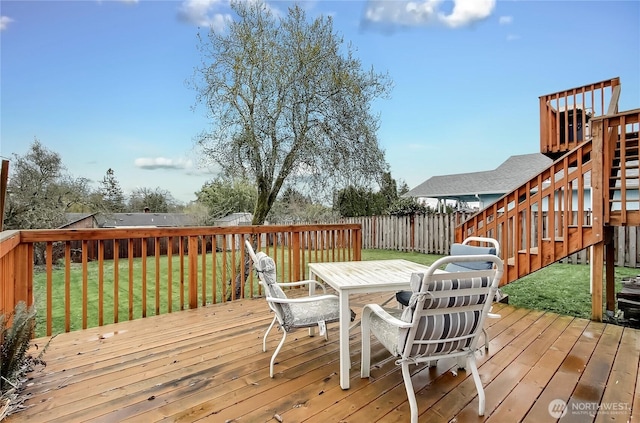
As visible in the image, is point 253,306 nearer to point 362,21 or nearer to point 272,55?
point 272,55

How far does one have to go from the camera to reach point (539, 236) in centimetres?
406

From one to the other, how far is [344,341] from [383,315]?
42 centimetres

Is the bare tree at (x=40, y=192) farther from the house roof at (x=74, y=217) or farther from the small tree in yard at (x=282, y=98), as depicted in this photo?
the small tree in yard at (x=282, y=98)

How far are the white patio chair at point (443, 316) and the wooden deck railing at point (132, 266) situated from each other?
8.73 feet

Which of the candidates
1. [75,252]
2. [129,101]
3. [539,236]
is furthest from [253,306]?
[75,252]

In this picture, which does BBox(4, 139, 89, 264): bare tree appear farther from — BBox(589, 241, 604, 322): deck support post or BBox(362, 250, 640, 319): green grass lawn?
BBox(589, 241, 604, 322): deck support post

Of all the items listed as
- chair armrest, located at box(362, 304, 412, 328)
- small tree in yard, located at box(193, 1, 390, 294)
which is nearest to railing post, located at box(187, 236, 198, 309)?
small tree in yard, located at box(193, 1, 390, 294)

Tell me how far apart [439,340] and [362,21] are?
6.47 m

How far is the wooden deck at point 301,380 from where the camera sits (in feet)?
5.86

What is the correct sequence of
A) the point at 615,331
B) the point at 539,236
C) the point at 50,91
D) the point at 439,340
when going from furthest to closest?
1. the point at 50,91
2. the point at 539,236
3. the point at 615,331
4. the point at 439,340

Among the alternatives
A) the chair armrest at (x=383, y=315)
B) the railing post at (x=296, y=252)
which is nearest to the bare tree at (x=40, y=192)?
the railing post at (x=296, y=252)

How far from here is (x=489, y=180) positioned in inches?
571

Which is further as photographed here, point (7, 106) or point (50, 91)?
point (50, 91)

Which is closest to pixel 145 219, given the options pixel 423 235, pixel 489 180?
pixel 423 235
